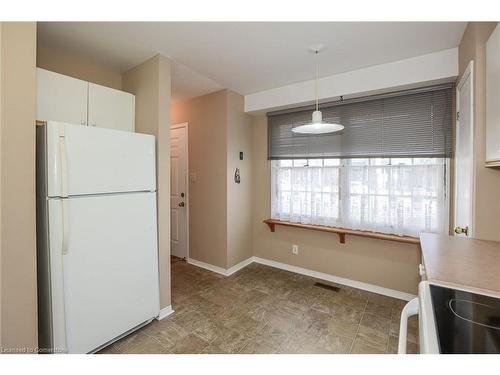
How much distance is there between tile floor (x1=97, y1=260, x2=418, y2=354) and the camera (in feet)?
5.86

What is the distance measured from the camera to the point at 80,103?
1873 millimetres

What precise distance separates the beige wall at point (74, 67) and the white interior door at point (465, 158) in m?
3.03

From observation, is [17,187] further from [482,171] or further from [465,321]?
[482,171]

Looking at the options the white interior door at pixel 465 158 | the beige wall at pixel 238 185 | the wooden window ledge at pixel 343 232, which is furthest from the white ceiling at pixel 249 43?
the wooden window ledge at pixel 343 232

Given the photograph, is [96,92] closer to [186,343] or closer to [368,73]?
[186,343]

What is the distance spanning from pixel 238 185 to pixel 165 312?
1.70 m

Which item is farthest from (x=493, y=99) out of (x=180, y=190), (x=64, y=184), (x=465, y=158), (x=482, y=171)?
(x=180, y=190)

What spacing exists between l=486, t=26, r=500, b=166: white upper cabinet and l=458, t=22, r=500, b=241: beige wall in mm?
84

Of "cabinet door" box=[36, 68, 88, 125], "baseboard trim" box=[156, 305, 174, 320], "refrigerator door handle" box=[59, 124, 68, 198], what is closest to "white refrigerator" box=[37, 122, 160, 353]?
"refrigerator door handle" box=[59, 124, 68, 198]

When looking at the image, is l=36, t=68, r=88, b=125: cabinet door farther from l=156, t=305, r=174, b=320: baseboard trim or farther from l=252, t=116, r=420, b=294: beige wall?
l=252, t=116, r=420, b=294: beige wall

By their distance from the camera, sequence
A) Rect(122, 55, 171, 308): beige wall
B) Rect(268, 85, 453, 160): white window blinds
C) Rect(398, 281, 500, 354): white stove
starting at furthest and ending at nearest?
1. Rect(268, 85, 453, 160): white window blinds
2. Rect(122, 55, 171, 308): beige wall
3. Rect(398, 281, 500, 354): white stove

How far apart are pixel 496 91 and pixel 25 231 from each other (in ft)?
8.95

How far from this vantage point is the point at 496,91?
4.15 ft
